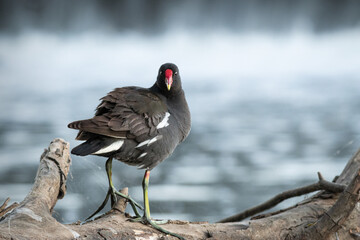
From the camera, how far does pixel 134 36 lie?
8.86 metres

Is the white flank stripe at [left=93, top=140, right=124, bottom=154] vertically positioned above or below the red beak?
below

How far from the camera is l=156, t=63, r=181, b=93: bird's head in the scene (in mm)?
2033

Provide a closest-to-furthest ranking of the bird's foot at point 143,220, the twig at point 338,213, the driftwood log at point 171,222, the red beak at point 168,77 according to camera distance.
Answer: the driftwood log at point 171,222, the twig at point 338,213, the bird's foot at point 143,220, the red beak at point 168,77

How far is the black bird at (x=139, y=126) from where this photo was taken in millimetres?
1781

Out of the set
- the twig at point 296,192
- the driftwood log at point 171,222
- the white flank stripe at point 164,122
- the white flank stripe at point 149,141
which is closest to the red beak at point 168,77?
the white flank stripe at point 164,122

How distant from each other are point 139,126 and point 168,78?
0.84ft

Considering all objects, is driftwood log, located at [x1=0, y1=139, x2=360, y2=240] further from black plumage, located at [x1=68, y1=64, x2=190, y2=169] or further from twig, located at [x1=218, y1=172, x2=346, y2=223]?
black plumage, located at [x1=68, y1=64, x2=190, y2=169]

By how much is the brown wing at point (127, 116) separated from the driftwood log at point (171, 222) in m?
0.22

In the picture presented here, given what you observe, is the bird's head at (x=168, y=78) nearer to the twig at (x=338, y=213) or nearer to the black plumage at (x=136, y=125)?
the black plumage at (x=136, y=125)

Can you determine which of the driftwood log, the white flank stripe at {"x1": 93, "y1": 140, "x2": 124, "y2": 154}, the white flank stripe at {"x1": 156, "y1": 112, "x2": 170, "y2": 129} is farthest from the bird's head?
the driftwood log

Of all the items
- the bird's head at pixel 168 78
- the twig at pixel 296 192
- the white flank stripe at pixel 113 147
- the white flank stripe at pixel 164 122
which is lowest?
the twig at pixel 296 192

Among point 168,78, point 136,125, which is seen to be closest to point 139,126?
point 136,125

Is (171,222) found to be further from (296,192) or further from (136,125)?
(296,192)

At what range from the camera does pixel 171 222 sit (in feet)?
6.11
